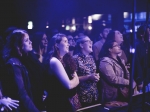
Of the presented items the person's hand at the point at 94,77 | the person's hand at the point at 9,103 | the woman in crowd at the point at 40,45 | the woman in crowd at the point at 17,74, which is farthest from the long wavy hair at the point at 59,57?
the woman in crowd at the point at 40,45

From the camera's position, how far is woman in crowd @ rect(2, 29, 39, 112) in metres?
2.14

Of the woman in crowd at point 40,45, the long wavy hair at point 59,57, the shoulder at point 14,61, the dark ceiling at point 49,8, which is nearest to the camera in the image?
the shoulder at point 14,61

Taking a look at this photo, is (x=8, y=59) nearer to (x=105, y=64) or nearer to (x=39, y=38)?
(x=105, y=64)

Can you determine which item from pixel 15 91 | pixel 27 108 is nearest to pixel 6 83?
pixel 15 91

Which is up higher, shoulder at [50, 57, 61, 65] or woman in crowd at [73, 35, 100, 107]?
shoulder at [50, 57, 61, 65]

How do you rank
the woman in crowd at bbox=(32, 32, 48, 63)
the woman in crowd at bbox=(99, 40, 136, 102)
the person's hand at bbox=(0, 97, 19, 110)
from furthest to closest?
the woman in crowd at bbox=(32, 32, 48, 63) → the woman in crowd at bbox=(99, 40, 136, 102) → the person's hand at bbox=(0, 97, 19, 110)

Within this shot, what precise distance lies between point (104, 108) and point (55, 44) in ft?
3.64

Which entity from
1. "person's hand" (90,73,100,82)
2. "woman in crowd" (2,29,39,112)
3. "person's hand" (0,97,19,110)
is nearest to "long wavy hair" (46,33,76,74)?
"woman in crowd" (2,29,39,112)

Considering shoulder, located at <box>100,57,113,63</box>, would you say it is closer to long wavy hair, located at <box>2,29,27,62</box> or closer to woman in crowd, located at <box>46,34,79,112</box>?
woman in crowd, located at <box>46,34,79,112</box>

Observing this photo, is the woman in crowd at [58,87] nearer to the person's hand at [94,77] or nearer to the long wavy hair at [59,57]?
the long wavy hair at [59,57]

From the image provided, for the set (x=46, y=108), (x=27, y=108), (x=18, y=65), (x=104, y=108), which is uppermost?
(x=18, y=65)

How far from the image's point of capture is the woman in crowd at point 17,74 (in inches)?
84.4

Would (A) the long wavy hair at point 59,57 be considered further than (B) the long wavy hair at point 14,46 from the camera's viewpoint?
Yes

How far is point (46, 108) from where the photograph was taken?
2.55 meters
